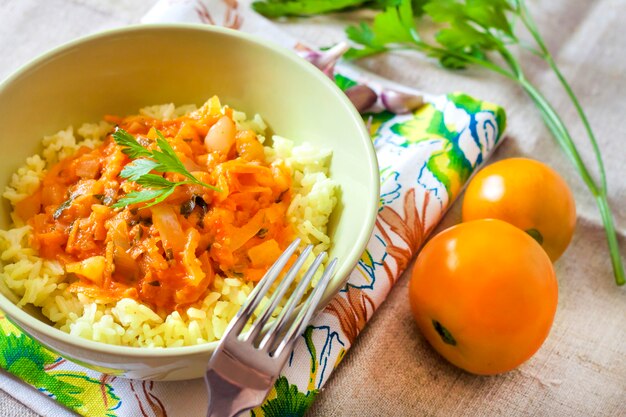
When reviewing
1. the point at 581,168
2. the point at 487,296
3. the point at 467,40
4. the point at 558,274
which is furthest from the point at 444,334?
the point at 467,40

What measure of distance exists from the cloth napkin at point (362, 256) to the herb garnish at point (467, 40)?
196mm

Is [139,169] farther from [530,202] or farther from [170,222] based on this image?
[530,202]

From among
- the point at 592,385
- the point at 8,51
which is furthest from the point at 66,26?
the point at 592,385

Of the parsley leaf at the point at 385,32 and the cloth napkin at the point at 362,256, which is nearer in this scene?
the cloth napkin at the point at 362,256

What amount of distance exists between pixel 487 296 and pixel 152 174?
43.7 inches

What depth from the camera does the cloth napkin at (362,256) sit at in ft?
7.14

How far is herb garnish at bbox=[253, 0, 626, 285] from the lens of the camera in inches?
125

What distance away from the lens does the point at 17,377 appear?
7.35ft

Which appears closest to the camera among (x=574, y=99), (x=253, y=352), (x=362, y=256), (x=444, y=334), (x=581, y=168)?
(x=253, y=352)

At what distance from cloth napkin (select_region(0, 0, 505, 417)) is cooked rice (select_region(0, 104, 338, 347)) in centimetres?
23

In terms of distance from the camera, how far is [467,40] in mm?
3324

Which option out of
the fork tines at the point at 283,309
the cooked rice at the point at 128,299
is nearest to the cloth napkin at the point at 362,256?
the cooked rice at the point at 128,299

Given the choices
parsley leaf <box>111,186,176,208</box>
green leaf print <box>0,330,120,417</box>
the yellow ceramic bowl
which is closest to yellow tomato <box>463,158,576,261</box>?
the yellow ceramic bowl

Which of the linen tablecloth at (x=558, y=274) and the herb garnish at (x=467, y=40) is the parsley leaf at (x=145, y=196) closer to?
the linen tablecloth at (x=558, y=274)
